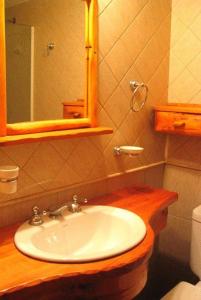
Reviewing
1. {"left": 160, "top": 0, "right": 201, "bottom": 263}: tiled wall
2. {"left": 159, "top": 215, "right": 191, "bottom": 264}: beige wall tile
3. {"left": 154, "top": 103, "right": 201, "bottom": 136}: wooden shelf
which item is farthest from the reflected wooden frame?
{"left": 159, "top": 215, "right": 191, "bottom": 264}: beige wall tile

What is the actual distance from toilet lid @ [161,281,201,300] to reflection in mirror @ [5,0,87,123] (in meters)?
0.86

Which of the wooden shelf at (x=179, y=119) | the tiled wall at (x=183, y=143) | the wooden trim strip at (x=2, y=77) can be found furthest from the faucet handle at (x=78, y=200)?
the tiled wall at (x=183, y=143)

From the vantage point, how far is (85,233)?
1.32 metres

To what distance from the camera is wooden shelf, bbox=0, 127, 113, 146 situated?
1.10m

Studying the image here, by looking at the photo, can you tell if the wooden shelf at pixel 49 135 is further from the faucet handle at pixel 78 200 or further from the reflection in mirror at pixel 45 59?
the faucet handle at pixel 78 200

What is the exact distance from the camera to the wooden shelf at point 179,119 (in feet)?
5.58

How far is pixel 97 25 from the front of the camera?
1443 mm

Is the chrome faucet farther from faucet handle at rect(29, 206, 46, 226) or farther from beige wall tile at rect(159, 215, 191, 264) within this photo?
beige wall tile at rect(159, 215, 191, 264)

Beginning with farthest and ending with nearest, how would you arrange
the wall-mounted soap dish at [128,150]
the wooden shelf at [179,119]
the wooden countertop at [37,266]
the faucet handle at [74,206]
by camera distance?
the wooden shelf at [179,119], the wall-mounted soap dish at [128,150], the faucet handle at [74,206], the wooden countertop at [37,266]

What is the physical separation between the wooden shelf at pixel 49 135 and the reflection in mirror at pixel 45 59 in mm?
73

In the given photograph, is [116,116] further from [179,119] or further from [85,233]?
[85,233]

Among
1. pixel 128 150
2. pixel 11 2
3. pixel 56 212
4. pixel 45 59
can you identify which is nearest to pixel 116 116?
pixel 128 150

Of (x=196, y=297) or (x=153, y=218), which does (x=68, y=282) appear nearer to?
(x=153, y=218)

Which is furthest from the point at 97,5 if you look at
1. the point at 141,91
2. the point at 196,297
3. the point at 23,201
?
the point at 196,297
